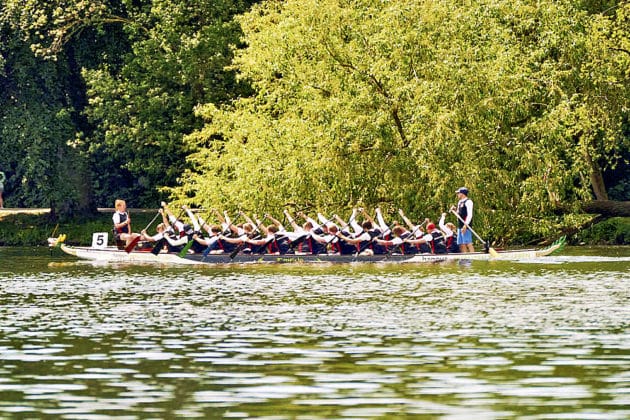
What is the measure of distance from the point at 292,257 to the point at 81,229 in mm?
20282

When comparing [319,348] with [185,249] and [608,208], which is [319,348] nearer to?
[185,249]

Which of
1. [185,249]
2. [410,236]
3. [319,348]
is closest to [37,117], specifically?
[185,249]

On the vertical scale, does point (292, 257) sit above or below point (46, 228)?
below

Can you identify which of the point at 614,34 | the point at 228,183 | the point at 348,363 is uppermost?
the point at 614,34

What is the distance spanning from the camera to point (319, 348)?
1834cm

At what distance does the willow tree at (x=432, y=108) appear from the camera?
3897 centimetres

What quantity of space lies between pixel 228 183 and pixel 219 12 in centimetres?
1233

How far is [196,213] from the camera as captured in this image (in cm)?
4619

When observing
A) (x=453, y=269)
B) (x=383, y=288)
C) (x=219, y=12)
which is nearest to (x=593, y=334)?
(x=383, y=288)

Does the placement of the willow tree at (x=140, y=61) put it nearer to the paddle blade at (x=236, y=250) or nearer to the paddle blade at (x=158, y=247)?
the paddle blade at (x=158, y=247)

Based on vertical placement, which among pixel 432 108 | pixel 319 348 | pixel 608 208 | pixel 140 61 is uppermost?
pixel 140 61

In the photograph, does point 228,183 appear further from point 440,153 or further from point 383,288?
point 383,288

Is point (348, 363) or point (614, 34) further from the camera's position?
point (614, 34)

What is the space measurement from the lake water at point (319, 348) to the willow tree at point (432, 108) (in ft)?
25.2
